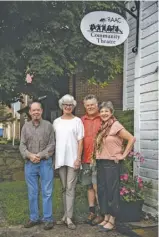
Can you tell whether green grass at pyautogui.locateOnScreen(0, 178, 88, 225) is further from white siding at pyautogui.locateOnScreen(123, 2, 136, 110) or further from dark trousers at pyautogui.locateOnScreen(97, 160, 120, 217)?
white siding at pyautogui.locateOnScreen(123, 2, 136, 110)

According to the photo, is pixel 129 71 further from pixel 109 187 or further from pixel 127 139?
pixel 109 187

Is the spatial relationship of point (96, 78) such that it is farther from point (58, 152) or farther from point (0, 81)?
point (58, 152)

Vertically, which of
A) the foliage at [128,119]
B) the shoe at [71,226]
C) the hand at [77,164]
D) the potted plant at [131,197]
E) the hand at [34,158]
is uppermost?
the foliage at [128,119]

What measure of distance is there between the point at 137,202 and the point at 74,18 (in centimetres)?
593

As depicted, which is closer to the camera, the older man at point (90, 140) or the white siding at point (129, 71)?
the older man at point (90, 140)

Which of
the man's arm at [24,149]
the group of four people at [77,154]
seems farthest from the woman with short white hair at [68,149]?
the man's arm at [24,149]

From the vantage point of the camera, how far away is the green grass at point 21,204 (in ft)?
17.3

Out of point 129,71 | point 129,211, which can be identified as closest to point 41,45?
point 129,71

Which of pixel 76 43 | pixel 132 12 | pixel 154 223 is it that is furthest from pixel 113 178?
pixel 76 43

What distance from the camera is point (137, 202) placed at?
16.4 ft

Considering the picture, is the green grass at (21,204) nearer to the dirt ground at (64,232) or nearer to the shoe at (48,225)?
the dirt ground at (64,232)

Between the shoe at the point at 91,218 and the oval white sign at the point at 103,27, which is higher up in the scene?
the oval white sign at the point at 103,27

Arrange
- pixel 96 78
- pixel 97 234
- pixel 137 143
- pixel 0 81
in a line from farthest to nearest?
pixel 96 78
pixel 0 81
pixel 137 143
pixel 97 234

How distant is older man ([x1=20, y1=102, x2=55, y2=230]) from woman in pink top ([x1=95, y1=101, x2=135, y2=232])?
24.2 inches
